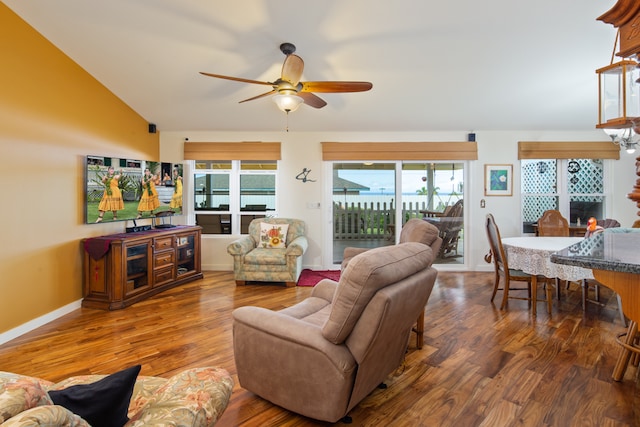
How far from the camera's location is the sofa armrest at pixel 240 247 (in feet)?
14.3

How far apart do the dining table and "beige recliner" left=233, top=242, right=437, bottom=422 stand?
1996mm

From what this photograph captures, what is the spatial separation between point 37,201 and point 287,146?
3203 millimetres

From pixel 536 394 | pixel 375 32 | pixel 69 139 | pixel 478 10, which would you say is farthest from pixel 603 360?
pixel 69 139

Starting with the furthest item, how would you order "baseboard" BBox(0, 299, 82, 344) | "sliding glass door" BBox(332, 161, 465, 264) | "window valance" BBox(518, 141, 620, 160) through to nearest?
1. "sliding glass door" BBox(332, 161, 465, 264)
2. "window valance" BBox(518, 141, 620, 160)
3. "baseboard" BBox(0, 299, 82, 344)

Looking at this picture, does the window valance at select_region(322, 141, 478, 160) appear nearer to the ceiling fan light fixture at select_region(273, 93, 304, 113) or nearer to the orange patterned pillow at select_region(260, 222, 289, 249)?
the orange patterned pillow at select_region(260, 222, 289, 249)

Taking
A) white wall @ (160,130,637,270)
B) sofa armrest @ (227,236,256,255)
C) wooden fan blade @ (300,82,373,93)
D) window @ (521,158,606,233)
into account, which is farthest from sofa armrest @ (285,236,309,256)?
window @ (521,158,606,233)

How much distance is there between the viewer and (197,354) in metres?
2.52

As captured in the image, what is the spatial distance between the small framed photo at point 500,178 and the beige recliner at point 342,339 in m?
3.91

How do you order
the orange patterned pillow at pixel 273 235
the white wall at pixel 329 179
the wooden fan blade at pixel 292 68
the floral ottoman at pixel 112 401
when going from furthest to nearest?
the white wall at pixel 329 179
the orange patterned pillow at pixel 273 235
the wooden fan blade at pixel 292 68
the floral ottoman at pixel 112 401

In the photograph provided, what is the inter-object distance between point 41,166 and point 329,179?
140 inches

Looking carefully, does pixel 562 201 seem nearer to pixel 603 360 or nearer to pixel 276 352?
pixel 603 360

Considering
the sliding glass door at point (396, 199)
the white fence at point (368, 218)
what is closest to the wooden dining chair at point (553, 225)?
the sliding glass door at point (396, 199)

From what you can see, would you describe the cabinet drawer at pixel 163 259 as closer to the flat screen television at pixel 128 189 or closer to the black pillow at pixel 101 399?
the flat screen television at pixel 128 189

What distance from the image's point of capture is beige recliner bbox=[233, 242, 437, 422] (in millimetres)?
1531
